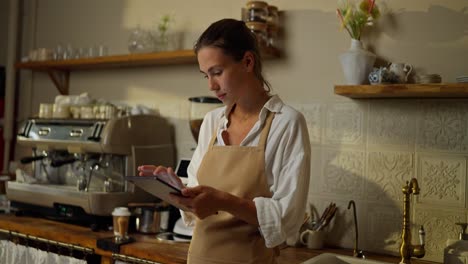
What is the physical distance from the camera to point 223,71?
1.21m

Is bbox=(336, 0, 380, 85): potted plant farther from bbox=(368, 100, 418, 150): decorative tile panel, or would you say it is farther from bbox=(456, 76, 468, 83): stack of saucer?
bbox=(456, 76, 468, 83): stack of saucer

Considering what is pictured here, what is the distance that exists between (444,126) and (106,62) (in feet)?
5.87

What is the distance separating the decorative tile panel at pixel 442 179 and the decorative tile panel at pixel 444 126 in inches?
1.8

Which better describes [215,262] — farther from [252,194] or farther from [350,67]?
[350,67]

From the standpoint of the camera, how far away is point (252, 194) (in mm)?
1222

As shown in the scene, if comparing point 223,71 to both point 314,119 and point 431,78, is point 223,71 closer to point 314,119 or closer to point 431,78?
point 431,78

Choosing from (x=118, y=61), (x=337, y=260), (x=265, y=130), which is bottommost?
(x=337, y=260)

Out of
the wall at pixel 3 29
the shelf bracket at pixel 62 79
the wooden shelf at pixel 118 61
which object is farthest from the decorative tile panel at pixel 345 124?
the wall at pixel 3 29

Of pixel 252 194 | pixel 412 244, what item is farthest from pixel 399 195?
pixel 252 194

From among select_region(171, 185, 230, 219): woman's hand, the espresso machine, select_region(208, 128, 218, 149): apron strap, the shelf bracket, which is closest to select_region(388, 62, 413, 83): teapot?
select_region(208, 128, 218, 149): apron strap

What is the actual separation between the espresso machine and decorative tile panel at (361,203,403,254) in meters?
1.08

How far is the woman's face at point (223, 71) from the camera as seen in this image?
47.5 inches

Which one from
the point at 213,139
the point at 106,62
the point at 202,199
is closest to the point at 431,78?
the point at 213,139

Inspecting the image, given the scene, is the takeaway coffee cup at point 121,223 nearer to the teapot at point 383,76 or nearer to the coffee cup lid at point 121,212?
the coffee cup lid at point 121,212
